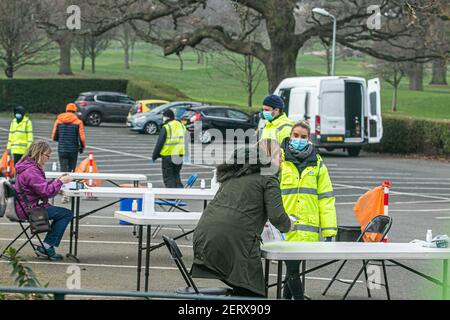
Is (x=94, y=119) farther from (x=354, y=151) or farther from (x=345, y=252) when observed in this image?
(x=345, y=252)

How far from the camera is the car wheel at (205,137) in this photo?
38.2 m

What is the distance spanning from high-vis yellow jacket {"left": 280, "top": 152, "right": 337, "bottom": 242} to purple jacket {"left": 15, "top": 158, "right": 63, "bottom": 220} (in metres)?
3.61

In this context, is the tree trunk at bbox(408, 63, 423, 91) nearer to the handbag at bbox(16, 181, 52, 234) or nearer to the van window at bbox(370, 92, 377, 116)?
the van window at bbox(370, 92, 377, 116)

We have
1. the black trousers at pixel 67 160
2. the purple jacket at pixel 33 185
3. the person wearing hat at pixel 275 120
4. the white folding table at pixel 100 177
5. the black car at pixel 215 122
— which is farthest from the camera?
the black car at pixel 215 122

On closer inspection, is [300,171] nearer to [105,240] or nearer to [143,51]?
[105,240]

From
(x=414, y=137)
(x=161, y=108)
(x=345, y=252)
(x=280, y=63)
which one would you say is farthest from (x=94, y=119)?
(x=345, y=252)

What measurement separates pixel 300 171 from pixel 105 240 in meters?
5.68

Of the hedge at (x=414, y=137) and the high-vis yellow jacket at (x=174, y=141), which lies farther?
the hedge at (x=414, y=137)

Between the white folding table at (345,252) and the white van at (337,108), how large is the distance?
2424 cm

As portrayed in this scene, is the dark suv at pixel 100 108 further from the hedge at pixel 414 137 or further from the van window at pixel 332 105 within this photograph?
the van window at pixel 332 105

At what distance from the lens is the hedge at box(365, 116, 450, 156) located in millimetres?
34281

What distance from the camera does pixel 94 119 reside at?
48406 mm

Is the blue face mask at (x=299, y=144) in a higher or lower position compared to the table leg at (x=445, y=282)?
higher

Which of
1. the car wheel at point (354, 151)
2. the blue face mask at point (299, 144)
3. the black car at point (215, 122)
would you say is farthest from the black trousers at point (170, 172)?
the black car at point (215, 122)
